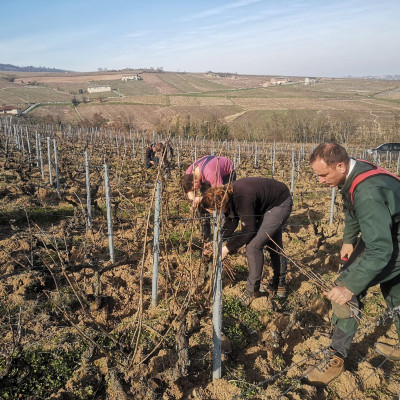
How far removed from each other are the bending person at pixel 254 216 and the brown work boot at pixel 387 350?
1100mm

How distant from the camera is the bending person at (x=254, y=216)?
2713 millimetres

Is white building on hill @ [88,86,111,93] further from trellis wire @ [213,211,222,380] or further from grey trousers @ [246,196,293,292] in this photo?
trellis wire @ [213,211,222,380]

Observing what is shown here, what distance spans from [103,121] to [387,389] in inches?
1704

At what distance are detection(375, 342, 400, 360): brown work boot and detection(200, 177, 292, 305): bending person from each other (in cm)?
110

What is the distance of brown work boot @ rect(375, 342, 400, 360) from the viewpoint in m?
2.62

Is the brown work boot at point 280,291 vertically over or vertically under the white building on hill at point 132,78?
under

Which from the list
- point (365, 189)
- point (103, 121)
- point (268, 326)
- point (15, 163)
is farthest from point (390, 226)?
point (103, 121)

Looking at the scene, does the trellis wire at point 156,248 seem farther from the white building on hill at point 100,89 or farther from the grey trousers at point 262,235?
the white building on hill at point 100,89

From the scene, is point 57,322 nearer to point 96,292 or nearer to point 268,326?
point 96,292

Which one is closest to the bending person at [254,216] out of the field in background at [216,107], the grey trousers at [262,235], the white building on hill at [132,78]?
the grey trousers at [262,235]

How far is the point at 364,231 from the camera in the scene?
1.85 m

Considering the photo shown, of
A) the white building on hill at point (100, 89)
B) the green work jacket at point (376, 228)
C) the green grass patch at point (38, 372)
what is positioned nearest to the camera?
the green work jacket at point (376, 228)

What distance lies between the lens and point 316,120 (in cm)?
3841

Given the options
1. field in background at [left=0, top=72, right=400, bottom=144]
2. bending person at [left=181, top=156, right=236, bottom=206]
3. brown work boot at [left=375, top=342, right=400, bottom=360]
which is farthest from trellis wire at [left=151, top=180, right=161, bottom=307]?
field in background at [left=0, top=72, right=400, bottom=144]
